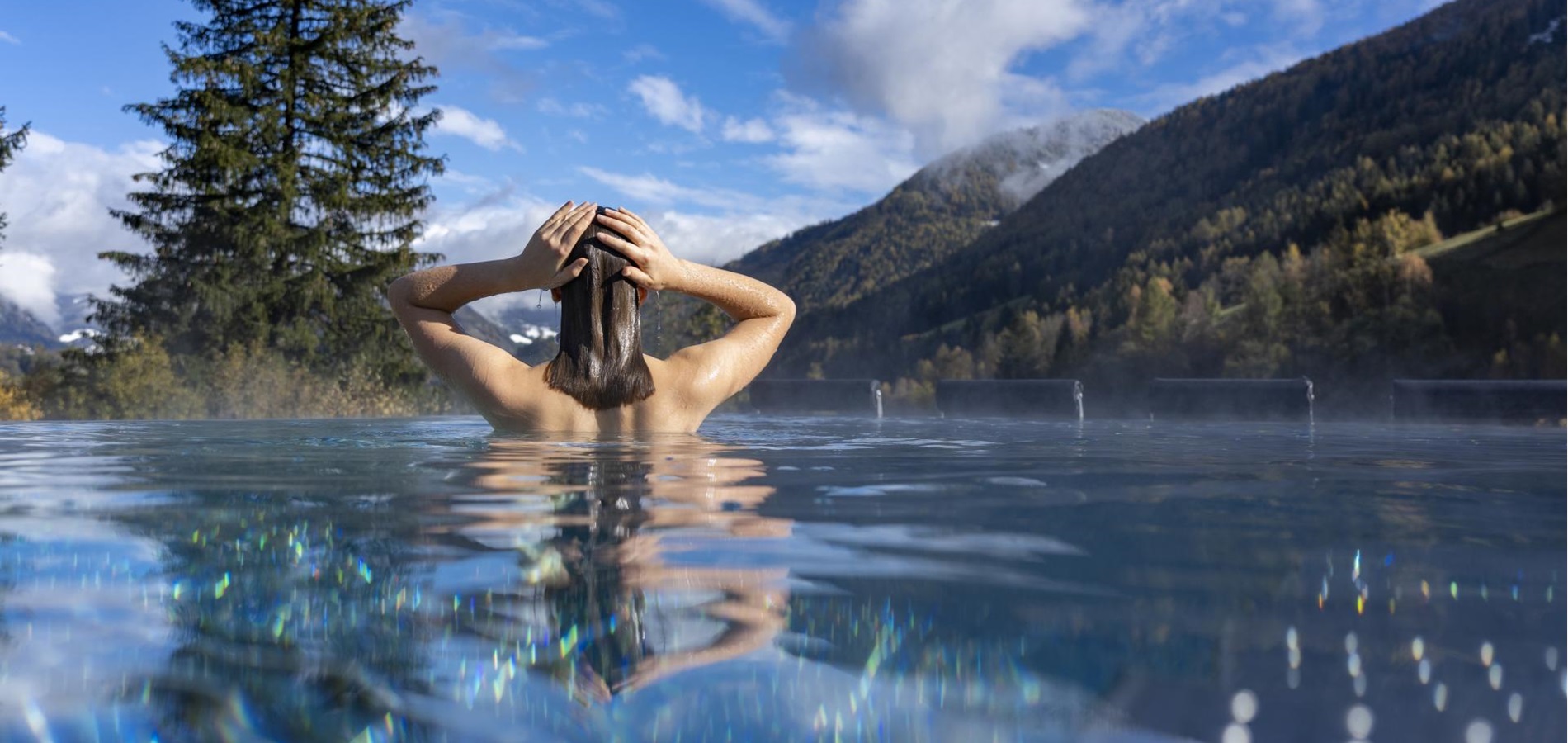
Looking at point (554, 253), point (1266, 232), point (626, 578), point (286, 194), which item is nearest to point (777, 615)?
point (626, 578)

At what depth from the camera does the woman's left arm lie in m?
4.18

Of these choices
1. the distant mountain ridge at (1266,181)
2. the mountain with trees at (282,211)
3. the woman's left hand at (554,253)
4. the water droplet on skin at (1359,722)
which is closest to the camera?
the water droplet on skin at (1359,722)

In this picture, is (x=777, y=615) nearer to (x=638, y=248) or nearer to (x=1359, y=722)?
(x=1359, y=722)

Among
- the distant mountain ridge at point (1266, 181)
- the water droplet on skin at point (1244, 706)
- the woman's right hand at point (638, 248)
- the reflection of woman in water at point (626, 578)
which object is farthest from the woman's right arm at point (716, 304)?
the distant mountain ridge at point (1266, 181)

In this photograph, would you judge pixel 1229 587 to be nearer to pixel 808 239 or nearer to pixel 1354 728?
pixel 1354 728

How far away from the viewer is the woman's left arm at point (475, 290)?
13.7 feet

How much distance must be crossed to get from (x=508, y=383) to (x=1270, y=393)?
30.7 feet

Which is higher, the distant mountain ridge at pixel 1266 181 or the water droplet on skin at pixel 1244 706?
the distant mountain ridge at pixel 1266 181

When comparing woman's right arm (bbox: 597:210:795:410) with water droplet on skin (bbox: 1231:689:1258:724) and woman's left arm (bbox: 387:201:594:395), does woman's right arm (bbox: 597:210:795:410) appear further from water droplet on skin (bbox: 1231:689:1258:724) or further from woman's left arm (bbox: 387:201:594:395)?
water droplet on skin (bbox: 1231:689:1258:724)

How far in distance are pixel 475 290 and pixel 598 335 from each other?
627 millimetres

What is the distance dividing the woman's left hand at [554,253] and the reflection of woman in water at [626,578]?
68.9 inches

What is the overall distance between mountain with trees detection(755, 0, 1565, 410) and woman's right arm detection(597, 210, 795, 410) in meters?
29.1

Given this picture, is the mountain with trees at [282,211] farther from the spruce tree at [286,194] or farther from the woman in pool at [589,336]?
the woman in pool at [589,336]

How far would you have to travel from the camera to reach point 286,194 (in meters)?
17.1
